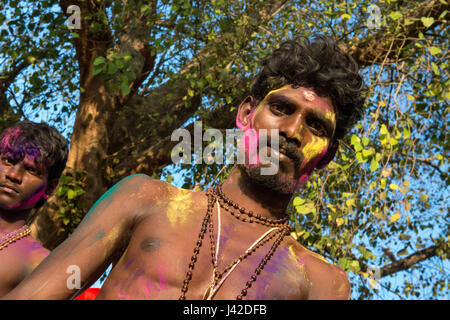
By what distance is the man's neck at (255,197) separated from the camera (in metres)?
2.25

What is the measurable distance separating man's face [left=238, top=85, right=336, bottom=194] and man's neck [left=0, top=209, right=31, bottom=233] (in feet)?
4.86

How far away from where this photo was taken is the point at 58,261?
73.5 inches

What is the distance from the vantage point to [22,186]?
300 centimetres

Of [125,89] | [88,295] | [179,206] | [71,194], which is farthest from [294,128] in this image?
[71,194]

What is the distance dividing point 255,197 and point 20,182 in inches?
57.7

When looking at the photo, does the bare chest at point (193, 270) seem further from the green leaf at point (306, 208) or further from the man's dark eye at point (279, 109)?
the green leaf at point (306, 208)

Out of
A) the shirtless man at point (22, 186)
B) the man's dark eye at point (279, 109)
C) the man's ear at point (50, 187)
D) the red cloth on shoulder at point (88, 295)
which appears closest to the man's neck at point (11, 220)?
the shirtless man at point (22, 186)

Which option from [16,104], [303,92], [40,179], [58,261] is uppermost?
[303,92]

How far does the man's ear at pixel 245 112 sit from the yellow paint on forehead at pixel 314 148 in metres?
0.33

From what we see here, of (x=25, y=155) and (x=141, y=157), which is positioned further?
(x=141, y=157)
